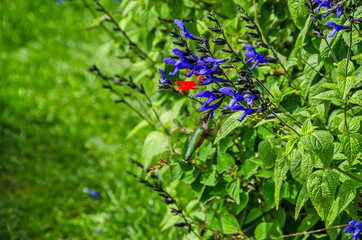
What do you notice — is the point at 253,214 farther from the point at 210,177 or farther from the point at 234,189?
the point at 210,177

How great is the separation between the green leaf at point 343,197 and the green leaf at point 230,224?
70cm

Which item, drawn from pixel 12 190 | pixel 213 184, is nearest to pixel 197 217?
pixel 213 184

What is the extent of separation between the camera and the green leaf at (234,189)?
2.26m

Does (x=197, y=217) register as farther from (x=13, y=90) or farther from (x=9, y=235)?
(x=13, y=90)

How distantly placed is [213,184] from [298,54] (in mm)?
855

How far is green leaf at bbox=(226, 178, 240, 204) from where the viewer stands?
2262mm

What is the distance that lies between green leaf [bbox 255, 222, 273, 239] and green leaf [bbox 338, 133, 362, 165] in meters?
0.84

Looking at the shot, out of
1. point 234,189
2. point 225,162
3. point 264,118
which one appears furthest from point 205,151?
point 264,118

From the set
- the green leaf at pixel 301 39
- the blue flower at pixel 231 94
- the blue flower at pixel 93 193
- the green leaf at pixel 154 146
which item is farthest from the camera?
the blue flower at pixel 93 193

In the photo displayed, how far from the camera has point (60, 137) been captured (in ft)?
16.4

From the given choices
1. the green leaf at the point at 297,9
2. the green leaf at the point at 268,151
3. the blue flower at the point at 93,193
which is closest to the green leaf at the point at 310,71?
the green leaf at the point at 297,9

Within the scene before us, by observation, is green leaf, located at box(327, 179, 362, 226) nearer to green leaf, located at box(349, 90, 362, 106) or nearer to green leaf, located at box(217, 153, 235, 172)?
green leaf, located at box(349, 90, 362, 106)

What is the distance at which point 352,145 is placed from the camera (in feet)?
5.56

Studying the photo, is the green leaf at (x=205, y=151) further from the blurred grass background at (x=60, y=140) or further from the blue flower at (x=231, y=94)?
the blurred grass background at (x=60, y=140)
